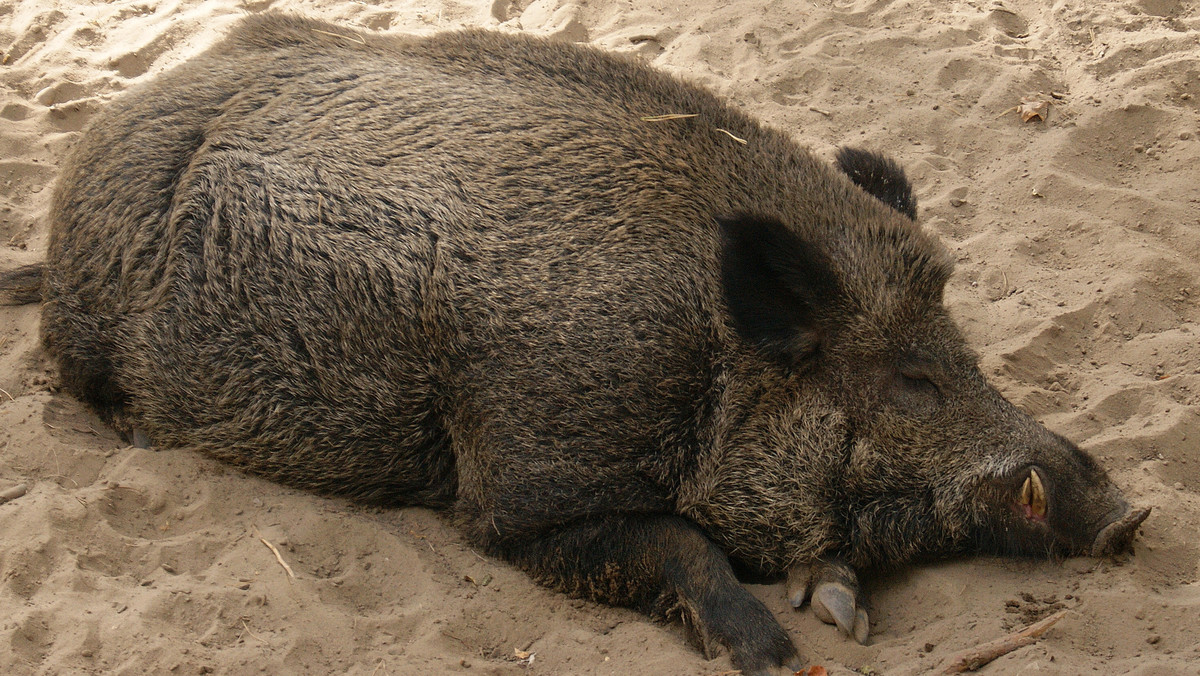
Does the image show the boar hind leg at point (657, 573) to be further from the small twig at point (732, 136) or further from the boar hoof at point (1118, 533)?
the small twig at point (732, 136)

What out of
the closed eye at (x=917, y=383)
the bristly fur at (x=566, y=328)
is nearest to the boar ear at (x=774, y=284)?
the bristly fur at (x=566, y=328)

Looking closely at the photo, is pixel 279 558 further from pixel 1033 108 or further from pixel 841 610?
pixel 1033 108

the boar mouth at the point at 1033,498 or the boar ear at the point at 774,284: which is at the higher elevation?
the boar ear at the point at 774,284

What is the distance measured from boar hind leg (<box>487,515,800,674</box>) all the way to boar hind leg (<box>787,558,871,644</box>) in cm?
20

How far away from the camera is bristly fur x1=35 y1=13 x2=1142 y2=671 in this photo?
3.65 metres

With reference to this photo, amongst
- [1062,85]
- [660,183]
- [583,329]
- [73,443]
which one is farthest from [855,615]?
[1062,85]

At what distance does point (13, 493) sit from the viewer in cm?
384

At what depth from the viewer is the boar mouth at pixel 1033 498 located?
135 inches

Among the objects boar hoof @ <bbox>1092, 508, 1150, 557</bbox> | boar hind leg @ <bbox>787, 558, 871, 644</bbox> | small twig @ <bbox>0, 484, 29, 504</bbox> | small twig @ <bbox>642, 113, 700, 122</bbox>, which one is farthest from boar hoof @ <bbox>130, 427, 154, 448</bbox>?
boar hoof @ <bbox>1092, 508, 1150, 557</bbox>

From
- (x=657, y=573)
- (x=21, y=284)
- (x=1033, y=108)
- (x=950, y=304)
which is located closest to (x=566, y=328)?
(x=657, y=573)

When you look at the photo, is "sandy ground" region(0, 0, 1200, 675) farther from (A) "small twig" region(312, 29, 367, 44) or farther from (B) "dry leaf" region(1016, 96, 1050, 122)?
(A) "small twig" region(312, 29, 367, 44)

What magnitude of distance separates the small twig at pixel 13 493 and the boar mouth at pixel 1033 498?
364cm

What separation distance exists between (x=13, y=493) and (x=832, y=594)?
304 centimetres

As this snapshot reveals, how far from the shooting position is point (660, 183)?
3.87m
